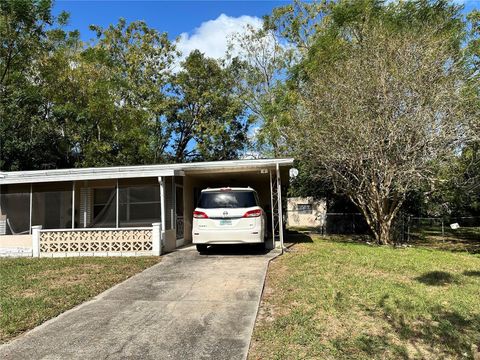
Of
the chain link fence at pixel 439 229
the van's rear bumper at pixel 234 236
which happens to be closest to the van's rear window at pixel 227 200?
the van's rear bumper at pixel 234 236

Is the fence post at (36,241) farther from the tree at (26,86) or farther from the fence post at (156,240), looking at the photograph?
the tree at (26,86)

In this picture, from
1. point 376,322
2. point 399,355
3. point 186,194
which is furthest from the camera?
point 186,194

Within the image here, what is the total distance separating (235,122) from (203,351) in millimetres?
24263

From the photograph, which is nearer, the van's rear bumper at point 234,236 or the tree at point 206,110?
the van's rear bumper at point 234,236

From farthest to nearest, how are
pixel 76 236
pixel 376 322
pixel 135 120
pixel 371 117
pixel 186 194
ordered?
pixel 135 120
pixel 186 194
pixel 371 117
pixel 76 236
pixel 376 322

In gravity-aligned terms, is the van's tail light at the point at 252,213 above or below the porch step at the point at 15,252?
above

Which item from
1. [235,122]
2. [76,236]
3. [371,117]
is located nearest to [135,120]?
[235,122]

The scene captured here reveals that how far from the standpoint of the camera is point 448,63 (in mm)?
13305

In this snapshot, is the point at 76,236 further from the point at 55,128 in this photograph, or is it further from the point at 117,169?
the point at 55,128

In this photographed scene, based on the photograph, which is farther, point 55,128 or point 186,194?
point 55,128

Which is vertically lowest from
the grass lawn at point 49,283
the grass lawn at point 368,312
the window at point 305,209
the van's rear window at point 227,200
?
the grass lawn at point 368,312

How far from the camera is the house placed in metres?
11.5

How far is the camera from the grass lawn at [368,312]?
14.4ft

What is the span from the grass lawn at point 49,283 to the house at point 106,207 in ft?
2.56
